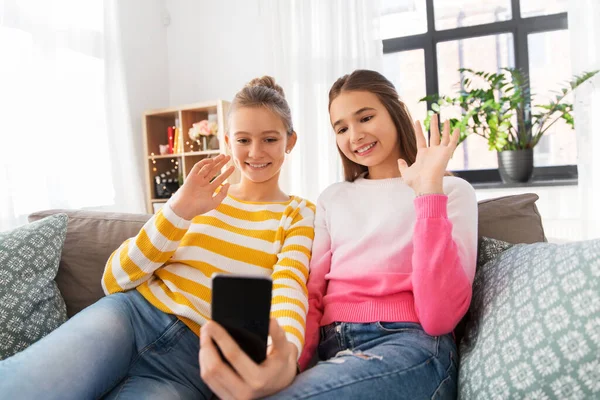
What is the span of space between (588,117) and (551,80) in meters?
0.56

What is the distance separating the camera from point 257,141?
1.30 meters

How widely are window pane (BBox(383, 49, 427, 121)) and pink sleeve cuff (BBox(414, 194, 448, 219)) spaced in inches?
109

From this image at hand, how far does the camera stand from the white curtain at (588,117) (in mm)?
2764

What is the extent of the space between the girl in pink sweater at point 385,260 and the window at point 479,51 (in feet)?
7.17

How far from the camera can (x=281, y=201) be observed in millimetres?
1368

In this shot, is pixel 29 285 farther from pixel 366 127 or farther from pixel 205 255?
pixel 366 127

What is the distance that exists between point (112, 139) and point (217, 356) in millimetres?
3082

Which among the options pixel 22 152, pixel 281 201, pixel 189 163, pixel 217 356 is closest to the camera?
pixel 217 356

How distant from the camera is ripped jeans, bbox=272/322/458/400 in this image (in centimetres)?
78

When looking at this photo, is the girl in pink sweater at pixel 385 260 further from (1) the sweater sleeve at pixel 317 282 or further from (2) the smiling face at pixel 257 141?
(2) the smiling face at pixel 257 141

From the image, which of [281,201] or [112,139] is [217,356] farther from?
[112,139]

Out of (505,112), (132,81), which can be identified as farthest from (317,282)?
(132,81)

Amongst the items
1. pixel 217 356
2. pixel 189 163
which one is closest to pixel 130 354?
pixel 217 356

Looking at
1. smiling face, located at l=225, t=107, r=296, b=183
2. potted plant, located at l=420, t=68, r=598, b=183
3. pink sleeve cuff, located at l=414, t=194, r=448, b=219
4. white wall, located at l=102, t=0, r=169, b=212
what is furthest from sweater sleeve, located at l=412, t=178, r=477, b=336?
white wall, located at l=102, t=0, r=169, b=212
